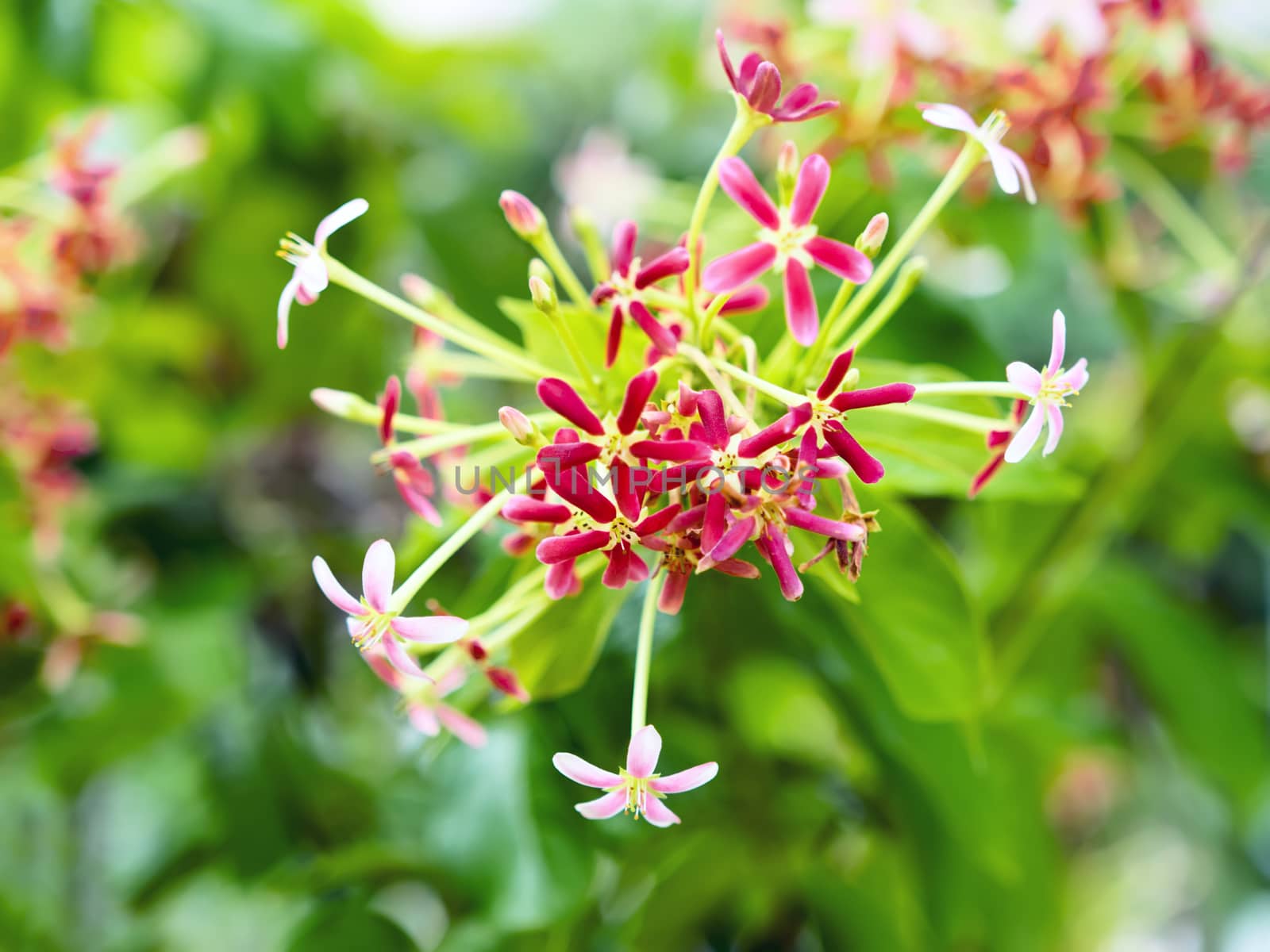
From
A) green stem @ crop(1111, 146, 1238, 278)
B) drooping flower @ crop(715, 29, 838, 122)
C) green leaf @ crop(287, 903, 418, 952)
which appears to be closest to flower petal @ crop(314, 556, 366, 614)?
drooping flower @ crop(715, 29, 838, 122)

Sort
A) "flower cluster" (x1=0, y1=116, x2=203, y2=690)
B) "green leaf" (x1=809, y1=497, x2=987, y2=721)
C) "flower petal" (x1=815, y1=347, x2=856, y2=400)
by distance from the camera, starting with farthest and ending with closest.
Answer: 1. "flower cluster" (x1=0, y1=116, x2=203, y2=690)
2. "green leaf" (x1=809, y1=497, x2=987, y2=721)
3. "flower petal" (x1=815, y1=347, x2=856, y2=400)

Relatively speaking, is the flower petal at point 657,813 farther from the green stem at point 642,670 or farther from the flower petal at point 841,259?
the flower petal at point 841,259

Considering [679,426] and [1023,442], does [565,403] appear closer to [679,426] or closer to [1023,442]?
[679,426]

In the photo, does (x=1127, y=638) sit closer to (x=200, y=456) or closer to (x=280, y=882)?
(x=280, y=882)

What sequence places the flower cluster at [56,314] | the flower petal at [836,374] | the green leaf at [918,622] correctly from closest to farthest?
the flower petal at [836,374] < the green leaf at [918,622] < the flower cluster at [56,314]

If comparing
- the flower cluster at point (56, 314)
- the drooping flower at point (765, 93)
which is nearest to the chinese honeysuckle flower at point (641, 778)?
the drooping flower at point (765, 93)

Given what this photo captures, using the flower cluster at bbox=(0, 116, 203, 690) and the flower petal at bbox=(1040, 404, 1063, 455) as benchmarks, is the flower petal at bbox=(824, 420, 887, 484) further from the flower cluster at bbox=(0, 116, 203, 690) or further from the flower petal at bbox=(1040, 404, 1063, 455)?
the flower cluster at bbox=(0, 116, 203, 690)
